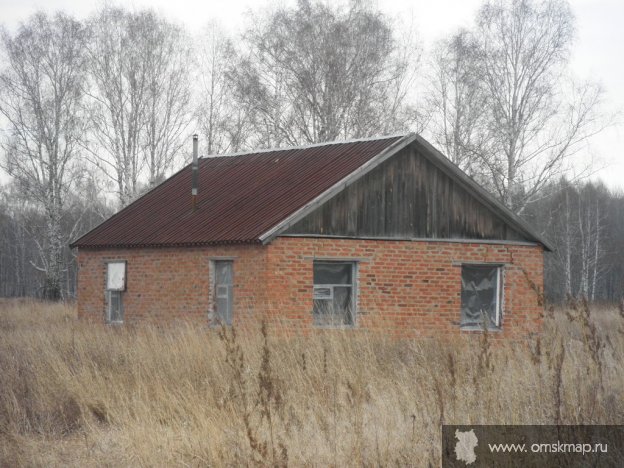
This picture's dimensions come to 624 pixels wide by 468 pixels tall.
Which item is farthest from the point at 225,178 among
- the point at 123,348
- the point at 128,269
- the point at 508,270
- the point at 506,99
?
the point at 506,99

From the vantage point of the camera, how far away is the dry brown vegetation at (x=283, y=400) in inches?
305

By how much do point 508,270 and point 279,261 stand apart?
214 inches

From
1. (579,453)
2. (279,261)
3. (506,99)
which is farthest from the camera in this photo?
(506,99)

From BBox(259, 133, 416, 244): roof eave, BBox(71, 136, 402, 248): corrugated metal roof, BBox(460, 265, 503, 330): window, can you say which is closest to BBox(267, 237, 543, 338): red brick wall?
BBox(460, 265, 503, 330): window

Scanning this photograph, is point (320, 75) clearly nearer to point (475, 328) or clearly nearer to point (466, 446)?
point (475, 328)

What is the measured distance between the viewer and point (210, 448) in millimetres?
8109

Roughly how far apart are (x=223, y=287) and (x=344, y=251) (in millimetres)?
2657

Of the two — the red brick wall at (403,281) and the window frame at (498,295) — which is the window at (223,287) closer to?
the red brick wall at (403,281)

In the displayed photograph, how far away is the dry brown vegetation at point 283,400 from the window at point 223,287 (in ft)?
23.1

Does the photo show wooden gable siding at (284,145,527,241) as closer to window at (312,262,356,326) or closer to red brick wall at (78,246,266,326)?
window at (312,262,356,326)

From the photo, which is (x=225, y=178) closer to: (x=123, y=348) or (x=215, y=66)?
(x=123, y=348)

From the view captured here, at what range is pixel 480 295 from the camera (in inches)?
864

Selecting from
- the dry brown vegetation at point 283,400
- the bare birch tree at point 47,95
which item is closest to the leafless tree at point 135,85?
the bare birch tree at point 47,95

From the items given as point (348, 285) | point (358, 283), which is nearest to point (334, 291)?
point (348, 285)
